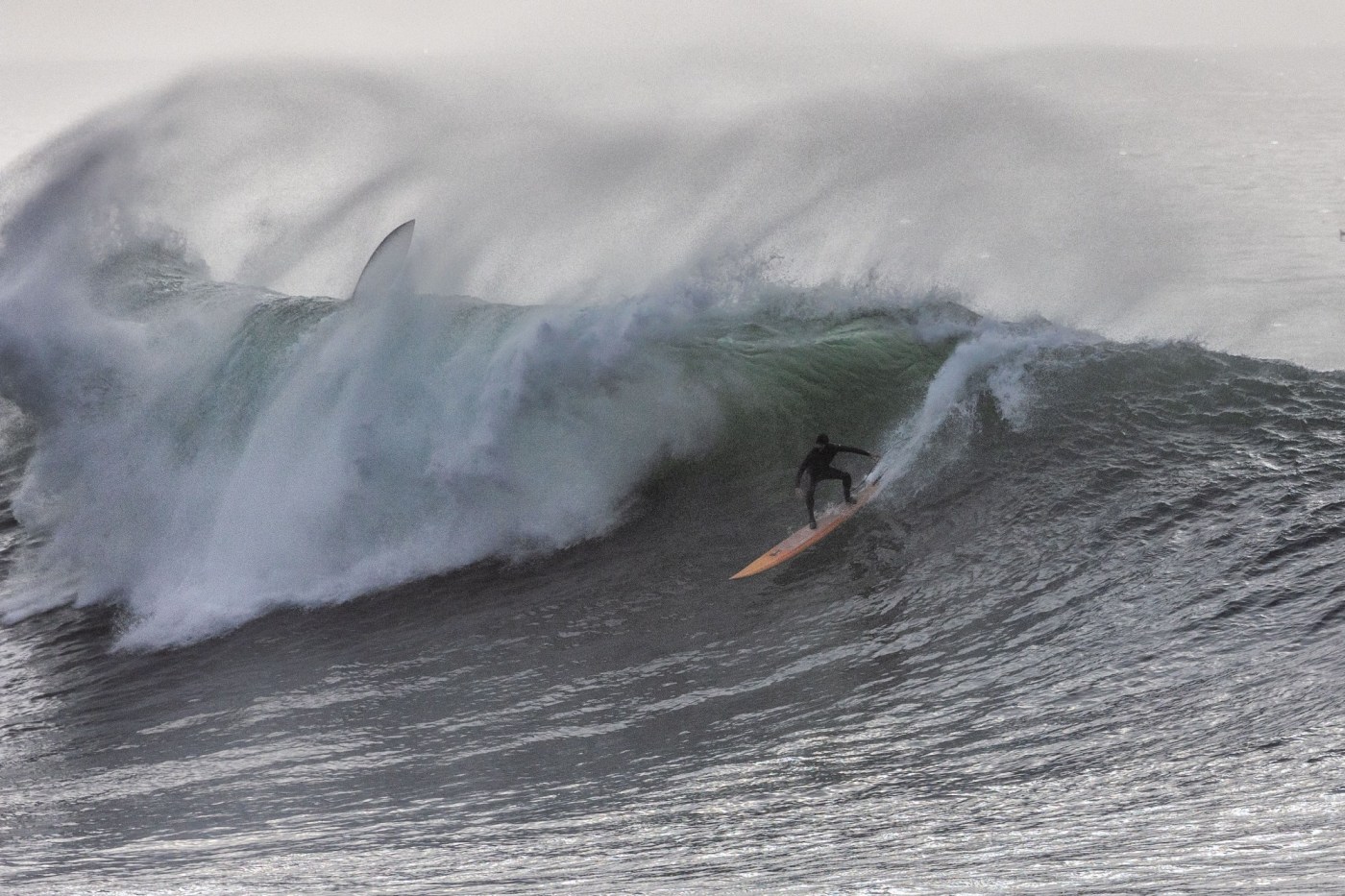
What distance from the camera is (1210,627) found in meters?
9.50

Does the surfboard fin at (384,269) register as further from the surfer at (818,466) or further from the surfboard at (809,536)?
the surfboard at (809,536)

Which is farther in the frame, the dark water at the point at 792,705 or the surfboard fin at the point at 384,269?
the surfboard fin at the point at 384,269

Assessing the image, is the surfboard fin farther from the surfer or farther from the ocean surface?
the surfer

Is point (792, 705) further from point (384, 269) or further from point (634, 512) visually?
point (384, 269)

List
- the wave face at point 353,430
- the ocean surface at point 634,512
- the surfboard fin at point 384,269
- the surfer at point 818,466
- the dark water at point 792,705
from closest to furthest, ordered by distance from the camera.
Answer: the dark water at point 792,705 → the ocean surface at point 634,512 → the surfer at point 818,466 → the wave face at point 353,430 → the surfboard fin at point 384,269

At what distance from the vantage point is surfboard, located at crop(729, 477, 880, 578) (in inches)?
452

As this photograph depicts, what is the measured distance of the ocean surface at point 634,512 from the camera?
788 cm

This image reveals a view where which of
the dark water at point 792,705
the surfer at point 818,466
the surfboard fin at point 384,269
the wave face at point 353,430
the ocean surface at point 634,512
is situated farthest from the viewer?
the surfboard fin at point 384,269

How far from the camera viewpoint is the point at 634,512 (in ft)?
41.8

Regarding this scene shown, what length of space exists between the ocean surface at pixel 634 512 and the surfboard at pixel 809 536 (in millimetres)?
180

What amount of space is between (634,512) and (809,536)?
6.03 feet

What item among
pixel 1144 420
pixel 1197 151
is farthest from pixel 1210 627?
pixel 1197 151

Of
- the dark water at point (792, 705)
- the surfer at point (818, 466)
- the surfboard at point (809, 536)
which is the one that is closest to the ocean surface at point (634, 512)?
the dark water at point (792, 705)

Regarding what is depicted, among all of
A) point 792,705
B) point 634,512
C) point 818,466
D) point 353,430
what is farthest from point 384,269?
point 792,705
